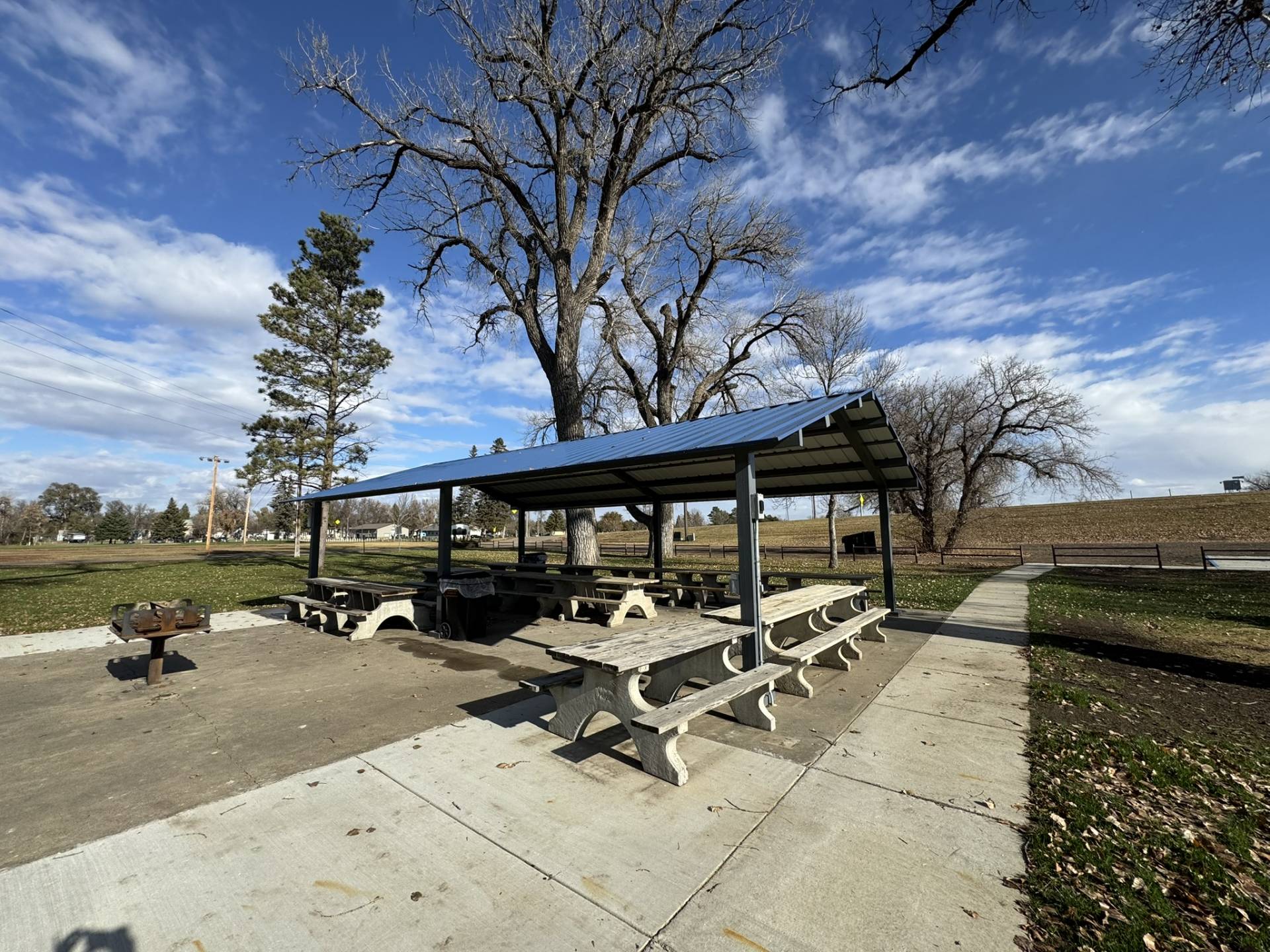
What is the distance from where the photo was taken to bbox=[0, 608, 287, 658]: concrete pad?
751 cm

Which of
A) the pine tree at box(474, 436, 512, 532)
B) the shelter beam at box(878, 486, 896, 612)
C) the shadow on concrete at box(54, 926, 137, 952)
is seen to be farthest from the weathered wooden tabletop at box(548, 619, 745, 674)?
the pine tree at box(474, 436, 512, 532)

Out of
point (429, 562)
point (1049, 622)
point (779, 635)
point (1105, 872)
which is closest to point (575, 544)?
point (779, 635)

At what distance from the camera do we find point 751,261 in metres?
19.4

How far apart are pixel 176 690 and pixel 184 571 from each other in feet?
64.0

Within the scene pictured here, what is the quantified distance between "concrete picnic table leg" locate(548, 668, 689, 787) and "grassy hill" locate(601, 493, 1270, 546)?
2880 centimetres

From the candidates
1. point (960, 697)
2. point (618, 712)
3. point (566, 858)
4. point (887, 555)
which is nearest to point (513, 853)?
point (566, 858)

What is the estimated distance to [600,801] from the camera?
3.22 m

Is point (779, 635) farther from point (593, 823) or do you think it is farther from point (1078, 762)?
point (593, 823)

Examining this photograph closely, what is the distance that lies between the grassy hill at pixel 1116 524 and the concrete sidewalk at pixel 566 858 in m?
28.6

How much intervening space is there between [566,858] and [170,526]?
11187 cm

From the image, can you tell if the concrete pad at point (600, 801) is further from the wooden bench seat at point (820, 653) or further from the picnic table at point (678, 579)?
the picnic table at point (678, 579)

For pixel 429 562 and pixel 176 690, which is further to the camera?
pixel 429 562

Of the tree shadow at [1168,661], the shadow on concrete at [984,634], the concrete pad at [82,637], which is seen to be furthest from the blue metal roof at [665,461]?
the tree shadow at [1168,661]

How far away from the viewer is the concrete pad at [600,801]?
2510 millimetres
